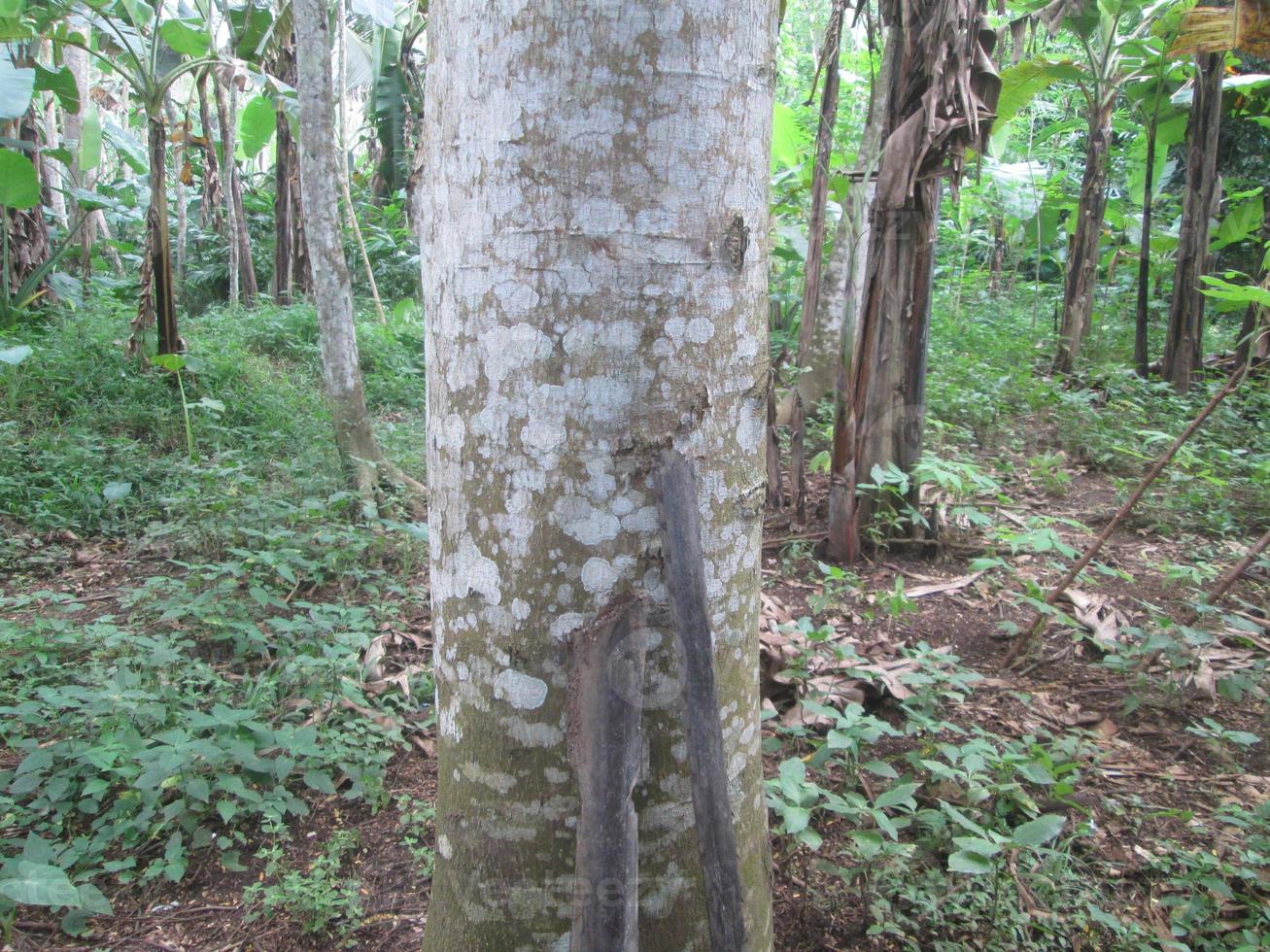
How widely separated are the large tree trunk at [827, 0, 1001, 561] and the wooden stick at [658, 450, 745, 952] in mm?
3226

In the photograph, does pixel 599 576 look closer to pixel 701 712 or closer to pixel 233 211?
pixel 701 712

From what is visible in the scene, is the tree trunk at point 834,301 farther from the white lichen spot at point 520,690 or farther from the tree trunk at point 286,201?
the tree trunk at point 286,201

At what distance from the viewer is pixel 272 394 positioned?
22.1 ft

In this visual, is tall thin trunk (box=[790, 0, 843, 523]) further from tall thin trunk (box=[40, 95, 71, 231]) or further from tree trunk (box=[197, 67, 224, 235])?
tall thin trunk (box=[40, 95, 71, 231])

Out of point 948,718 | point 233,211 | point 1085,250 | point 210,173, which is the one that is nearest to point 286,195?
point 233,211

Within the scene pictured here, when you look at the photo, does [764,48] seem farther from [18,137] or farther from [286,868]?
[18,137]

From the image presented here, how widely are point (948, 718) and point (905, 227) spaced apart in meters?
2.47

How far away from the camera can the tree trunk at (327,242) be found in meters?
4.92

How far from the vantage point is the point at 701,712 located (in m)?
1.41

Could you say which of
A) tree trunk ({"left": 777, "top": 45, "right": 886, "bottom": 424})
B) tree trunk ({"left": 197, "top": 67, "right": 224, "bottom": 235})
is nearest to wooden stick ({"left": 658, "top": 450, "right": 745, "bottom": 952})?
tree trunk ({"left": 777, "top": 45, "right": 886, "bottom": 424})

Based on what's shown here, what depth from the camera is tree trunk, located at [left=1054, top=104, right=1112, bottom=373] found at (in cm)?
803

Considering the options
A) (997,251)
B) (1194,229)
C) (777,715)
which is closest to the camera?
(777,715)

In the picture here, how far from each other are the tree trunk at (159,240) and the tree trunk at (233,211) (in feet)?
12.7

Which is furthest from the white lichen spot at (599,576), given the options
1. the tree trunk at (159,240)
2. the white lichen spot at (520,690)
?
the tree trunk at (159,240)
